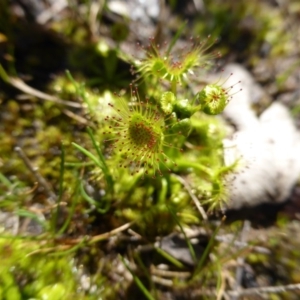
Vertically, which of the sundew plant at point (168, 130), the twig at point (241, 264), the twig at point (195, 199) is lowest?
the twig at point (241, 264)

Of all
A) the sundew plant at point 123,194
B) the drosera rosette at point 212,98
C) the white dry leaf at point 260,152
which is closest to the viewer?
the drosera rosette at point 212,98

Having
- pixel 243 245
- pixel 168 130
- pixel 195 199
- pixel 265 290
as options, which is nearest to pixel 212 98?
pixel 168 130

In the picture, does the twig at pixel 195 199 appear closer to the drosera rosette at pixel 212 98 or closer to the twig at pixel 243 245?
the twig at pixel 243 245

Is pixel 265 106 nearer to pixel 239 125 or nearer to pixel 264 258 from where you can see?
pixel 239 125

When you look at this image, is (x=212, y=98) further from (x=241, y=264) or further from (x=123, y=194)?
(x=241, y=264)

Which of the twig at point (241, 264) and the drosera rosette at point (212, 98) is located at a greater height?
the drosera rosette at point (212, 98)

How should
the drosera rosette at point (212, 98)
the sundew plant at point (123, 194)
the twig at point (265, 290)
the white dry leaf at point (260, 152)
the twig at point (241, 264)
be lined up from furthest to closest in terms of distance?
the white dry leaf at point (260, 152)
the twig at point (241, 264)
the twig at point (265, 290)
the sundew plant at point (123, 194)
the drosera rosette at point (212, 98)

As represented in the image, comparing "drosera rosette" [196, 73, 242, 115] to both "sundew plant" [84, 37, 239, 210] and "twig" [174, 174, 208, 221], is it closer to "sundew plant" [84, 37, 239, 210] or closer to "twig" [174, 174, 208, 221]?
"sundew plant" [84, 37, 239, 210]

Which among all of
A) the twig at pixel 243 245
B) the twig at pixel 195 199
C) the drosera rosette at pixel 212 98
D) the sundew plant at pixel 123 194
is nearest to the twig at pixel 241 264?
the twig at pixel 243 245
